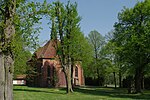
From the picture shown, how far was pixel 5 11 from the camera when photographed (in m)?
13.6

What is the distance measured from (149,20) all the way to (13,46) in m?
31.8

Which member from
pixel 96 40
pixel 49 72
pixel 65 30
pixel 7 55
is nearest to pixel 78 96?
pixel 65 30

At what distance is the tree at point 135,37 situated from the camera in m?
40.5

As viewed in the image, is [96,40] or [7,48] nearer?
[7,48]

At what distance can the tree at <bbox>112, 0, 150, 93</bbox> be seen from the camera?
133 feet

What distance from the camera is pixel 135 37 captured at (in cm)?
4066

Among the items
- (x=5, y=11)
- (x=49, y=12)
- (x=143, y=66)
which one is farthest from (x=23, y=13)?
(x=143, y=66)

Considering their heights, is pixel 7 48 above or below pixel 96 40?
below

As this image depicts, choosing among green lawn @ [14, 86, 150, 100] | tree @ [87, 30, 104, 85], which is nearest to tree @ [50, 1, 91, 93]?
green lawn @ [14, 86, 150, 100]

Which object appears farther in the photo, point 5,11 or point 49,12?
point 49,12

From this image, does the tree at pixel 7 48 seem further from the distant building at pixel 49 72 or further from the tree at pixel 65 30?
the distant building at pixel 49 72

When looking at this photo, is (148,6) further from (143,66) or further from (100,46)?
(100,46)

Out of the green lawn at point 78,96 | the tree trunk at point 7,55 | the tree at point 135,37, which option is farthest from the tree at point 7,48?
the tree at point 135,37

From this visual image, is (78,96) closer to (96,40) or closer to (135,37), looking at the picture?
(135,37)
